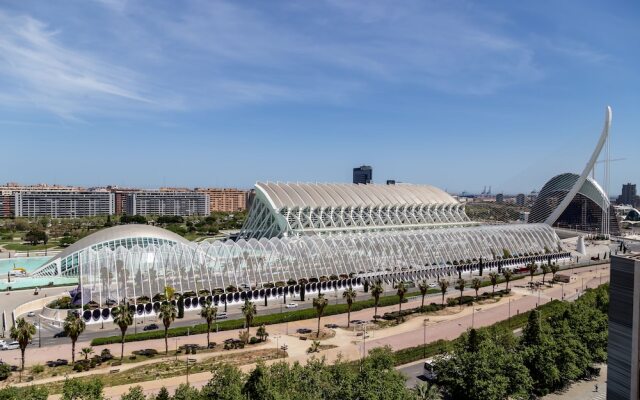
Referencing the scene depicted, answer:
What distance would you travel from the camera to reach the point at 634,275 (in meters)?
19.6

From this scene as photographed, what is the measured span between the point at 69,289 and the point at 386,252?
1821 inches

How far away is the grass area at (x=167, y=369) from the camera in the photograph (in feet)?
110

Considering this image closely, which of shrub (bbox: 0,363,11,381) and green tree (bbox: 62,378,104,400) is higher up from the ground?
green tree (bbox: 62,378,104,400)

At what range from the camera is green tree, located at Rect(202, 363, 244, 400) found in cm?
2566

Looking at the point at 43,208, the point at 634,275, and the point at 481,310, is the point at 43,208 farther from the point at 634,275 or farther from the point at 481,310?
the point at 634,275

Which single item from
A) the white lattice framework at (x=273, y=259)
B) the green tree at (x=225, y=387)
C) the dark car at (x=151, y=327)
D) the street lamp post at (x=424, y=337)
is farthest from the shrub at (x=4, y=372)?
the street lamp post at (x=424, y=337)

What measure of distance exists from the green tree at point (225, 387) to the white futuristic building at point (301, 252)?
2481cm

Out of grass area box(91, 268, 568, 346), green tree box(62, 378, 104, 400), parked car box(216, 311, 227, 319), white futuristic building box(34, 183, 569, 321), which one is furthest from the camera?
white futuristic building box(34, 183, 569, 321)

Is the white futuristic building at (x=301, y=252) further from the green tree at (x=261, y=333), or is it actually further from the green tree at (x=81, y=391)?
the green tree at (x=81, y=391)

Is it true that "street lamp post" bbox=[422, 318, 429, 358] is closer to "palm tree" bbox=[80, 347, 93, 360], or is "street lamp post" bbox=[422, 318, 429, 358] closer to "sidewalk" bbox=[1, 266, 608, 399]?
"sidewalk" bbox=[1, 266, 608, 399]

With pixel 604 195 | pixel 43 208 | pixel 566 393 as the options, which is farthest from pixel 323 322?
pixel 43 208

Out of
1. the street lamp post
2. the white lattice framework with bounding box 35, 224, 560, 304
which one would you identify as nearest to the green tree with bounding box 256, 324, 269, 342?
the white lattice framework with bounding box 35, 224, 560, 304

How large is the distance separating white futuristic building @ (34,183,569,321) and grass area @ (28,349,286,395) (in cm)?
1406

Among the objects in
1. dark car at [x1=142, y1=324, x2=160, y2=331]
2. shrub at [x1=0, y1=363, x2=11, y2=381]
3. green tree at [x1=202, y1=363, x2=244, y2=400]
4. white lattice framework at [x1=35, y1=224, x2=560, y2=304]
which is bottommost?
dark car at [x1=142, y1=324, x2=160, y2=331]
